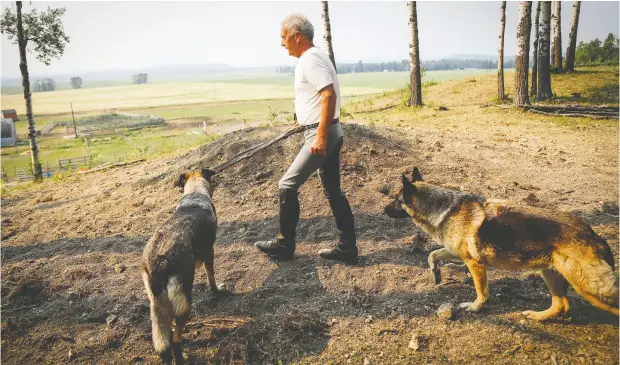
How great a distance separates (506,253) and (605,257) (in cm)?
74

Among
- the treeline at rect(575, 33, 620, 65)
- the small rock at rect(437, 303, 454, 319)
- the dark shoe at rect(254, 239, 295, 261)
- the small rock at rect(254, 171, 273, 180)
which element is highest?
the treeline at rect(575, 33, 620, 65)

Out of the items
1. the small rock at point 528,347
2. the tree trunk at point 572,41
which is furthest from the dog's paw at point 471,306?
the tree trunk at point 572,41

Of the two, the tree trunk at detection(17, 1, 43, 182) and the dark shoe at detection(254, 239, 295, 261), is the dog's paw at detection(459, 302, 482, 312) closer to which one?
the dark shoe at detection(254, 239, 295, 261)

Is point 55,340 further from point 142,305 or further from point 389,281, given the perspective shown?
point 389,281

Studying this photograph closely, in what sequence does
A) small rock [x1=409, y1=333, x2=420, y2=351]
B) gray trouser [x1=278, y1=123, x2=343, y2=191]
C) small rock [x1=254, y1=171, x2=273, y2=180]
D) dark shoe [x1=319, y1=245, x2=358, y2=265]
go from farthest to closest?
small rock [x1=254, y1=171, x2=273, y2=180], dark shoe [x1=319, y1=245, x2=358, y2=265], gray trouser [x1=278, y1=123, x2=343, y2=191], small rock [x1=409, y1=333, x2=420, y2=351]

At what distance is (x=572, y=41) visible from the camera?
23406mm

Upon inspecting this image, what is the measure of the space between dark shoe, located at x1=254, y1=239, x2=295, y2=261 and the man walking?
0.60 ft

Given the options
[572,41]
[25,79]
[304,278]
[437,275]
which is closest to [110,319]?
[304,278]

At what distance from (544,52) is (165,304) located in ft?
60.4

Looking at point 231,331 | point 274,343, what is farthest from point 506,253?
point 231,331

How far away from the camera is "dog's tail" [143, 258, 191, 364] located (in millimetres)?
3104

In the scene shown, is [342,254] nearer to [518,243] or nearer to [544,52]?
[518,243]

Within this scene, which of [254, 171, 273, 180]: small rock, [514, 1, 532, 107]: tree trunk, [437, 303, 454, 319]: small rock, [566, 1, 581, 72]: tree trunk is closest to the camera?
[437, 303, 454, 319]: small rock

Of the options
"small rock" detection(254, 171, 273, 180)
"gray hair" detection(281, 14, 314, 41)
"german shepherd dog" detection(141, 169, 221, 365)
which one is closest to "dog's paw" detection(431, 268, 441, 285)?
"german shepherd dog" detection(141, 169, 221, 365)
